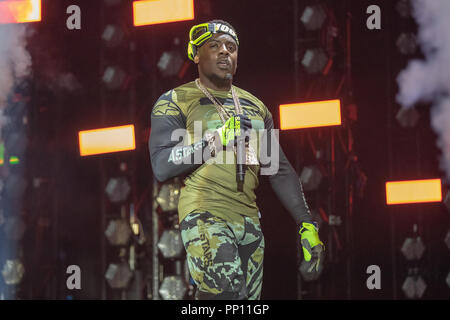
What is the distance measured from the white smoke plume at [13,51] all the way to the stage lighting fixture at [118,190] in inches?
56.3

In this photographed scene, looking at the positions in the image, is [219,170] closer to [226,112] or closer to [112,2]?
[226,112]

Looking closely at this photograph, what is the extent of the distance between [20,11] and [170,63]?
134 centimetres

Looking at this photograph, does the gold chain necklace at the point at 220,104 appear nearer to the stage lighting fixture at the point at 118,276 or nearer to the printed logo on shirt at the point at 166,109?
the printed logo on shirt at the point at 166,109

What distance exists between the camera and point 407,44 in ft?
21.6

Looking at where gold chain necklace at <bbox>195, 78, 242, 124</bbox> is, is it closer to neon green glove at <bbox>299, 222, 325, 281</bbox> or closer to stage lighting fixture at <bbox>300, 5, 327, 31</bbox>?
neon green glove at <bbox>299, 222, 325, 281</bbox>

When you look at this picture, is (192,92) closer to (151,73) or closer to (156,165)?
(156,165)

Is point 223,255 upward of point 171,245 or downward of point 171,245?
downward

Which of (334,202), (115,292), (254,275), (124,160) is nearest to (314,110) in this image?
(334,202)

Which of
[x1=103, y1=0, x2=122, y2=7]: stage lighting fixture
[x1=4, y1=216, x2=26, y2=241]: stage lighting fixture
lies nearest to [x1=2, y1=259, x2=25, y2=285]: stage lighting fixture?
[x1=4, y1=216, x2=26, y2=241]: stage lighting fixture

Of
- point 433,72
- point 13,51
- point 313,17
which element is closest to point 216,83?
point 313,17

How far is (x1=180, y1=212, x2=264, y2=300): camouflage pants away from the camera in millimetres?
3148

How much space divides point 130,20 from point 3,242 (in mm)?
2619

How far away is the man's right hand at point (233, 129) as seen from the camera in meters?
3.08

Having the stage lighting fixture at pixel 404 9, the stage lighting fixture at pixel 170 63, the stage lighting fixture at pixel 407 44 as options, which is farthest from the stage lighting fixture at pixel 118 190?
the stage lighting fixture at pixel 404 9
